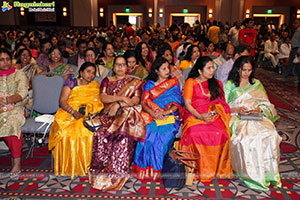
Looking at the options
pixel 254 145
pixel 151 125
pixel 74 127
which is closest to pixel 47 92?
pixel 74 127

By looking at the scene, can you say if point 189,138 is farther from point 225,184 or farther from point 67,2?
point 67,2

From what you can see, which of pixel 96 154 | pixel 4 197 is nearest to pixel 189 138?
pixel 96 154

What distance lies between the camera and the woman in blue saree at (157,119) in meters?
3.30

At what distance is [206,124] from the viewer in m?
3.33

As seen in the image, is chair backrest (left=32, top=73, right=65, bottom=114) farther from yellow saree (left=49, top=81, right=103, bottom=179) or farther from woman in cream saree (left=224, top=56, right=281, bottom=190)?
woman in cream saree (left=224, top=56, right=281, bottom=190)

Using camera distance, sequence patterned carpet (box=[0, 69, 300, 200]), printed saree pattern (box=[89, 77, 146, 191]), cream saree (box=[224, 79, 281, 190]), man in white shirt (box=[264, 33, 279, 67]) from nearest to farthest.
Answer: patterned carpet (box=[0, 69, 300, 200]) → cream saree (box=[224, 79, 281, 190]) → printed saree pattern (box=[89, 77, 146, 191]) → man in white shirt (box=[264, 33, 279, 67])

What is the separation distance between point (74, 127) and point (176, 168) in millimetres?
1228

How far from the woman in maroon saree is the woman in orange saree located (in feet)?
1.80

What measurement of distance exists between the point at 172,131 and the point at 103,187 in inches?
37.4

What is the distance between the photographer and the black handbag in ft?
10.2

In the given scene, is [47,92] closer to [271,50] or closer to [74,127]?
[74,127]

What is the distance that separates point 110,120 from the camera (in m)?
3.41

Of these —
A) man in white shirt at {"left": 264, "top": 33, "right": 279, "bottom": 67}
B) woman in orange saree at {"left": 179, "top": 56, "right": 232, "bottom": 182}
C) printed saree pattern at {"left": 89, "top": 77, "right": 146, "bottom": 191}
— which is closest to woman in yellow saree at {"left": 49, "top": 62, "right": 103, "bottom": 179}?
printed saree pattern at {"left": 89, "top": 77, "right": 146, "bottom": 191}

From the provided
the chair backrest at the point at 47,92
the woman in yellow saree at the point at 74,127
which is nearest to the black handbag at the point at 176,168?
the woman in yellow saree at the point at 74,127
